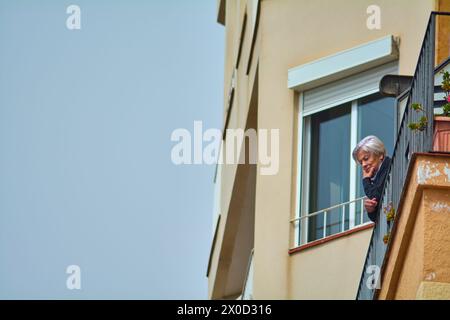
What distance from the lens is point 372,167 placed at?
50.1 feet

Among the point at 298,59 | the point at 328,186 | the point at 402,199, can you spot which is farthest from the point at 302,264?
the point at 402,199

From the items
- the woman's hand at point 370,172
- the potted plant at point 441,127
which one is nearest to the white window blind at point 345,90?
the woman's hand at point 370,172

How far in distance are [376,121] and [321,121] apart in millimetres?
1061

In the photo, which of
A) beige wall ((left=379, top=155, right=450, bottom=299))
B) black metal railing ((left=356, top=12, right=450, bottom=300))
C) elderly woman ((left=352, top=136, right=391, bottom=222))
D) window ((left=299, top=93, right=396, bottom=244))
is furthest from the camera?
window ((left=299, top=93, right=396, bottom=244))

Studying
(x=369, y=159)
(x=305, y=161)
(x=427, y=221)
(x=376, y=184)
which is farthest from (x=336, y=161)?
(x=427, y=221)

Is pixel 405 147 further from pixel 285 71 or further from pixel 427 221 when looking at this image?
pixel 285 71

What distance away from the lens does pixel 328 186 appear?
1944 centimetres

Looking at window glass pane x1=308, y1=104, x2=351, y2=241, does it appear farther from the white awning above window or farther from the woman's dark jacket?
the woman's dark jacket

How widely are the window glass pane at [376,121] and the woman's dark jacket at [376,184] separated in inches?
128

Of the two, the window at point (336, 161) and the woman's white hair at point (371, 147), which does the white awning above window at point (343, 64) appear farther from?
the woman's white hair at point (371, 147)

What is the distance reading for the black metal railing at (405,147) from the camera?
13.6 m

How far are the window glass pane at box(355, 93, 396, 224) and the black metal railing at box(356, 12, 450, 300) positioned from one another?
3782mm

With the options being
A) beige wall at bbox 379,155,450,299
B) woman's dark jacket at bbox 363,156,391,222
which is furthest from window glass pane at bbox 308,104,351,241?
beige wall at bbox 379,155,450,299

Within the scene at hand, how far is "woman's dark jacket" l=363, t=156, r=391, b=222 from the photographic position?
15.0m
